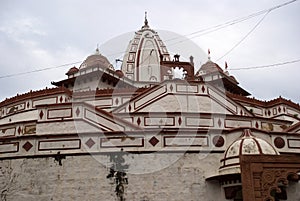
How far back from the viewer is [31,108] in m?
23.8

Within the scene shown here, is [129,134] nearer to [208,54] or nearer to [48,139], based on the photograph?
[48,139]

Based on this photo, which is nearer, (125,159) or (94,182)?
(94,182)

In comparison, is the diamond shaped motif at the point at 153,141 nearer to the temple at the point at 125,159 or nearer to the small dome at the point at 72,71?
the temple at the point at 125,159

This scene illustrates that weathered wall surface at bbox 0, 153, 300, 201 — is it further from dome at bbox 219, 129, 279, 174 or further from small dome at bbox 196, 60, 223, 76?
small dome at bbox 196, 60, 223, 76

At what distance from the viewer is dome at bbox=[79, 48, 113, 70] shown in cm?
3064

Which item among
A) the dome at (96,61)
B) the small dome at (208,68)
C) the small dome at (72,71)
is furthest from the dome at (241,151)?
the small dome at (72,71)

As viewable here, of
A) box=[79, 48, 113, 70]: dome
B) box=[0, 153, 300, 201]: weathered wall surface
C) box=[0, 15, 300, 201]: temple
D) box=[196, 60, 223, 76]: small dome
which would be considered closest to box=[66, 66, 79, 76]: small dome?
box=[79, 48, 113, 70]: dome

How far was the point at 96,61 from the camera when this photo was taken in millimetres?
30812

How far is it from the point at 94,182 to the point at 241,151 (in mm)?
4651

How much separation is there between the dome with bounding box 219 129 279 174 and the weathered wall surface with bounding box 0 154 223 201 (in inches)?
27.2

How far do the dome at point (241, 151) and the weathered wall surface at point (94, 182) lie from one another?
0.69 meters

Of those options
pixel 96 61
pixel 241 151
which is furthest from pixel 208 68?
pixel 241 151

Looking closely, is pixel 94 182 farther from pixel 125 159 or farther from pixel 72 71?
pixel 72 71

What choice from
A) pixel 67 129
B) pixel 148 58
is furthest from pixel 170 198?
pixel 148 58
